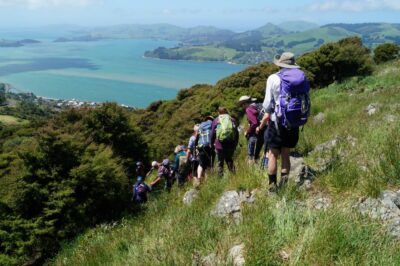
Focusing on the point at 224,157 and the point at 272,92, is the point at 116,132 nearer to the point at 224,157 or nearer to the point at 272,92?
the point at 224,157

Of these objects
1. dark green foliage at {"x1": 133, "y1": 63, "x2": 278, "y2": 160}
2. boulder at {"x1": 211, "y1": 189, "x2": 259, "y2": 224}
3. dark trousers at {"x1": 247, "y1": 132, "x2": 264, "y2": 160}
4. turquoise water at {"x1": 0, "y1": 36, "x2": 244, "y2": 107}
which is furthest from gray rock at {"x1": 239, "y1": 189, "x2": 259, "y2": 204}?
turquoise water at {"x1": 0, "y1": 36, "x2": 244, "y2": 107}

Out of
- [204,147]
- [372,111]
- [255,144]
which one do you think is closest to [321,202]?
[255,144]

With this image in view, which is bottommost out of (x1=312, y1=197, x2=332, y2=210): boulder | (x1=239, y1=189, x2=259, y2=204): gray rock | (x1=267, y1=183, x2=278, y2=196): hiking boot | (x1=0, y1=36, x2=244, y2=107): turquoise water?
(x1=0, y1=36, x2=244, y2=107): turquoise water

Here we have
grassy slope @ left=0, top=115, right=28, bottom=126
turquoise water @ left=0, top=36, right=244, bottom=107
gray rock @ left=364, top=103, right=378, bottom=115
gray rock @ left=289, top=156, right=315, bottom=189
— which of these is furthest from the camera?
turquoise water @ left=0, top=36, right=244, bottom=107

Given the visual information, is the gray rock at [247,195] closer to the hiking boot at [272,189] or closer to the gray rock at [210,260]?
the hiking boot at [272,189]

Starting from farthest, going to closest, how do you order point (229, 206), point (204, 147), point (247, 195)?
point (204, 147)
point (247, 195)
point (229, 206)

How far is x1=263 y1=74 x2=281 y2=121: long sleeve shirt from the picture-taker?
4.61 metres

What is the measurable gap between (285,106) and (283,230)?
1.72m

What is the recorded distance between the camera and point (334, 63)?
98.8ft

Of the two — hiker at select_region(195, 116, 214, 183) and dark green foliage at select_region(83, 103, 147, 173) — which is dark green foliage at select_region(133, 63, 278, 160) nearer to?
dark green foliage at select_region(83, 103, 147, 173)

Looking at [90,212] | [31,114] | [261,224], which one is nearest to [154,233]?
[261,224]

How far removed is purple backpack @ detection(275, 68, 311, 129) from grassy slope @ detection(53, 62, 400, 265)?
0.76m

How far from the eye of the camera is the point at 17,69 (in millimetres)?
180125

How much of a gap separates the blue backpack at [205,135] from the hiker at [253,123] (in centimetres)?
98
